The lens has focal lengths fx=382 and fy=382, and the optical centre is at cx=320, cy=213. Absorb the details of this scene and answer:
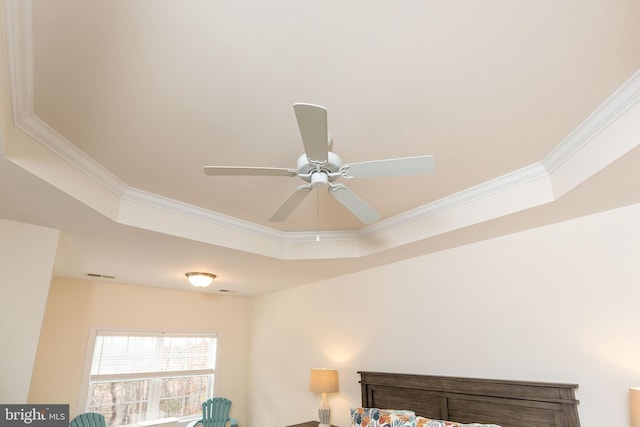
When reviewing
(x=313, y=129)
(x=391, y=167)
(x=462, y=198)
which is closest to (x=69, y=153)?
(x=313, y=129)

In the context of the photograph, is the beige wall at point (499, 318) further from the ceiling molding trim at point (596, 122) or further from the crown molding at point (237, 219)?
the ceiling molding trim at point (596, 122)

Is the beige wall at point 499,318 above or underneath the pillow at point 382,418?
above

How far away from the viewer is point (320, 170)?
6.42 feet

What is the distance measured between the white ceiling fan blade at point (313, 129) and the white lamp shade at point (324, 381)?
9.84 ft

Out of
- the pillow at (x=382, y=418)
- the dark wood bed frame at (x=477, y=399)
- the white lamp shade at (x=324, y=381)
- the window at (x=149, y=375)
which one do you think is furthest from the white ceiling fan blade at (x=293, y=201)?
the window at (x=149, y=375)

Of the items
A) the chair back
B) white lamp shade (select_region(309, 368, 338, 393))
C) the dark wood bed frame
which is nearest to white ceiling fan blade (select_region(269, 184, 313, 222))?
the dark wood bed frame

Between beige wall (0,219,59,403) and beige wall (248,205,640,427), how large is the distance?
2907 mm

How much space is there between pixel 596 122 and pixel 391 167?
1201 millimetres

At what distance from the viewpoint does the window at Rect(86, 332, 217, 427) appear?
484cm

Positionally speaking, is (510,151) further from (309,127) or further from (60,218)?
(60,218)

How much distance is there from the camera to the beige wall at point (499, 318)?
2.49 m

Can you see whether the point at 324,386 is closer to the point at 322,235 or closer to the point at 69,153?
the point at 322,235

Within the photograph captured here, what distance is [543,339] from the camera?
2.80m

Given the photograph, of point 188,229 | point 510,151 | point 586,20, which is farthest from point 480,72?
point 188,229
